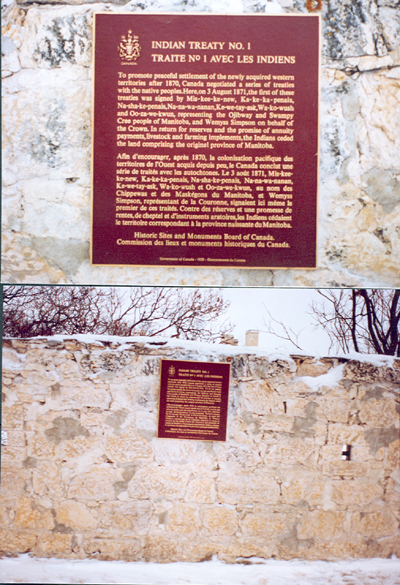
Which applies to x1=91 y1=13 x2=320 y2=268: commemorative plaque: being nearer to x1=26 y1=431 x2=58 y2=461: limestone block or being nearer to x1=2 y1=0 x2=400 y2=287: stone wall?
x1=2 y1=0 x2=400 y2=287: stone wall

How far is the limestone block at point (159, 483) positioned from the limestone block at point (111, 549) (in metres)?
0.39

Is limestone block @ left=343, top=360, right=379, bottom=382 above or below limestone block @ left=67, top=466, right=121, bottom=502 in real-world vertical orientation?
above

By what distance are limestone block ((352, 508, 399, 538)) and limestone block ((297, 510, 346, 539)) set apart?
0.38 feet

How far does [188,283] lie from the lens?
3.08m

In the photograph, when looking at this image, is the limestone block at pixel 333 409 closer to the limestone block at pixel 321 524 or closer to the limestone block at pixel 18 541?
the limestone block at pixel 321 524

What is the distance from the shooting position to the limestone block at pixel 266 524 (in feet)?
10.0

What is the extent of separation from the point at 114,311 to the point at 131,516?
5.09ft

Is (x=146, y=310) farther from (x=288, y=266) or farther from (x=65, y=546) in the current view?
(x=65, y=546)

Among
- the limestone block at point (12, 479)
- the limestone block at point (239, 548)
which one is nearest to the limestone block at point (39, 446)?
the limestone block at point (12, 479)

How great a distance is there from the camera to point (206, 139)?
9.79ft

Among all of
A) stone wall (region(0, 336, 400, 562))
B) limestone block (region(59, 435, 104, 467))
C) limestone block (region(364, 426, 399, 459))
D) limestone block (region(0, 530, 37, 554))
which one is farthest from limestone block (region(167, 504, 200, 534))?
limestone block (region(364, 426, 399, 459))

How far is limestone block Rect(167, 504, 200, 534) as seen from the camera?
3.06 m

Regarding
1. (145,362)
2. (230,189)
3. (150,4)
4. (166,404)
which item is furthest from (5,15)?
(166,404)

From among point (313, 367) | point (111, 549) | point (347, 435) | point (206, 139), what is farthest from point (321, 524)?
point (206, 139)
